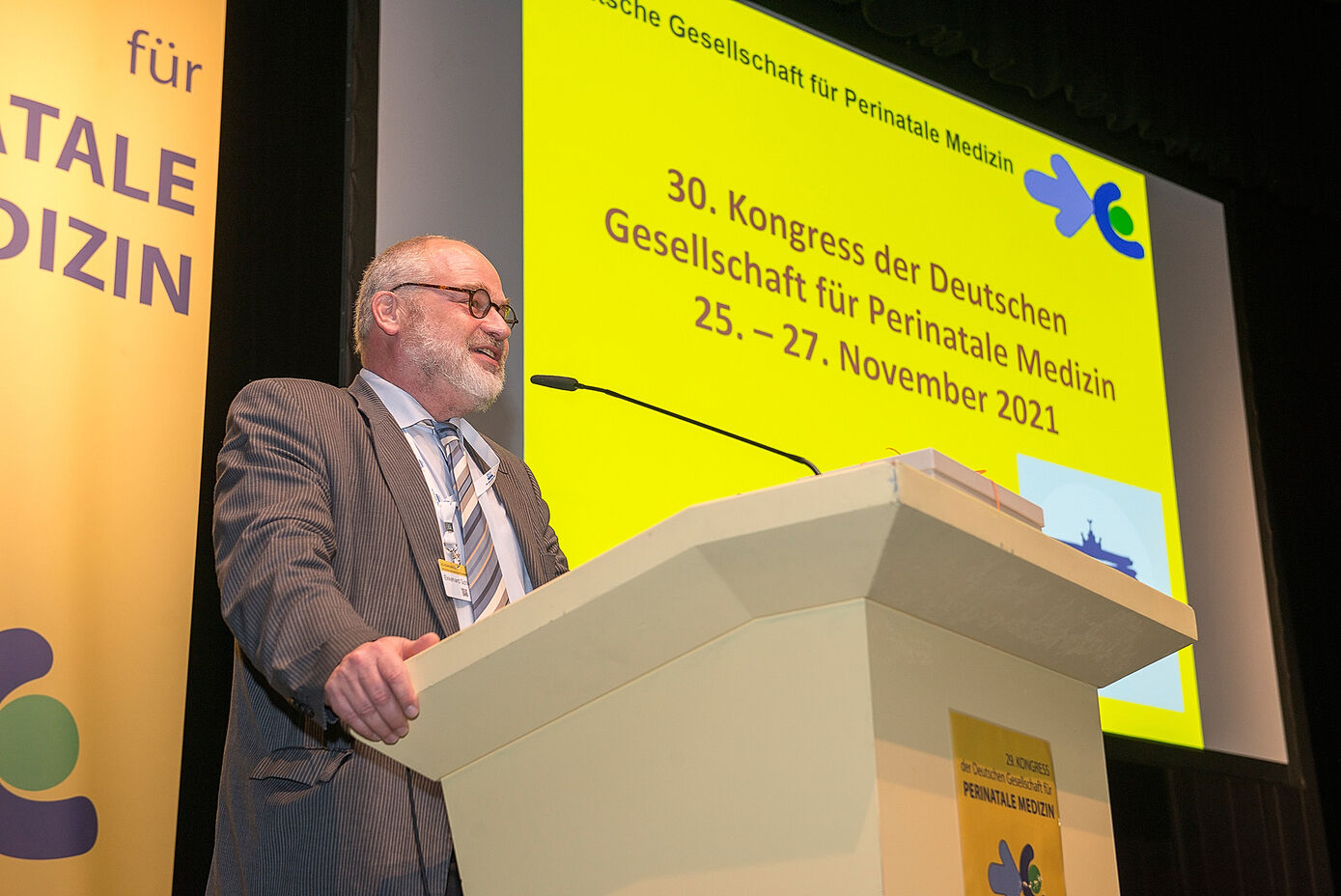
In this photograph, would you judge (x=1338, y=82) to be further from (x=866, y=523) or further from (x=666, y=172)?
(x=866, y=523)

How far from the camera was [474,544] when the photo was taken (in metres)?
1.91

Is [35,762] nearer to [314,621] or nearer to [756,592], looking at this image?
[314,621]

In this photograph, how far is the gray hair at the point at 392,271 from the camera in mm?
2352

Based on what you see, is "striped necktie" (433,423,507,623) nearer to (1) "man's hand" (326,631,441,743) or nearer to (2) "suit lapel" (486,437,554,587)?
(2) "suit lapel" (486,437,554,587)

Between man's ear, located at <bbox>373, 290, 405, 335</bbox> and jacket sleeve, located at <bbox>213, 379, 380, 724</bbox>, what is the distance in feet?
1.38

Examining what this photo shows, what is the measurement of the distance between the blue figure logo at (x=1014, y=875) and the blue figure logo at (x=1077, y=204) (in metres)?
3.11

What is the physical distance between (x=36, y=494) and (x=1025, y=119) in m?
2.95

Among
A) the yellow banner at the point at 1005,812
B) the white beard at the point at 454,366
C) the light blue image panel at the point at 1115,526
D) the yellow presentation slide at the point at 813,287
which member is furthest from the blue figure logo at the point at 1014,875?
the light blue image panel at the point at 1115,526

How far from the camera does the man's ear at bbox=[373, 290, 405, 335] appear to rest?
7.61 feet

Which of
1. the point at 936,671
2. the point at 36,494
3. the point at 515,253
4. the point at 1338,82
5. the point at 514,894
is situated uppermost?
the point at 1338,82

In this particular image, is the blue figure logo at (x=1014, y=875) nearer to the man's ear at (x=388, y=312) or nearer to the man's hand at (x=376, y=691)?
the man's hand at (x=376, y=691)

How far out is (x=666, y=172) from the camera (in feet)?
10.5

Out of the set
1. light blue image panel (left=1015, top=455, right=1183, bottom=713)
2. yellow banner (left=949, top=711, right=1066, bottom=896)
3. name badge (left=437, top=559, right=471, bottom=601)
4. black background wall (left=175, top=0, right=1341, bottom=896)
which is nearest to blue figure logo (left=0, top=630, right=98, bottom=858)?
black background wall (left=175, top=0, right=1341, bottom=896)

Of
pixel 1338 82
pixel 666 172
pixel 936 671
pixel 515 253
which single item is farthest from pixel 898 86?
pixel 936 671
